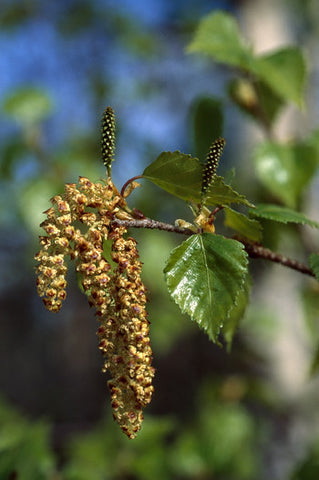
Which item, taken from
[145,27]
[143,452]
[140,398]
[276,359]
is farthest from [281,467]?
[145,27]

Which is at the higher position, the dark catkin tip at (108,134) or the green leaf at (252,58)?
the green leaf at (252,58)

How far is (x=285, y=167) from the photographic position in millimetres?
1099

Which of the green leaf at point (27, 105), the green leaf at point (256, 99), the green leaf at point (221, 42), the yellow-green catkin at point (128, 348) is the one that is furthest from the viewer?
the green leaf at point (27, 105)

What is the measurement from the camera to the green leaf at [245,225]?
65 cm

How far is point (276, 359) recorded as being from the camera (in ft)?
7.20

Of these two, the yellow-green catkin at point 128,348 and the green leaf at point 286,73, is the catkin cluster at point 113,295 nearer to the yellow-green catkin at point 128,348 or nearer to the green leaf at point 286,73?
the yellow-green catkin at point 128,348

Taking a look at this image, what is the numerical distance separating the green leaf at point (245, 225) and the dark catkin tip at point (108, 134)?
6.7 inches

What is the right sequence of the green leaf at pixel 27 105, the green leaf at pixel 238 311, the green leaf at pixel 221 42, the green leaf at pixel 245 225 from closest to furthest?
the green leaf at pixel 245 225 < the green leaf at pixel 238 311 < the green leaf at pixel 221 42 < the green leaf at pixel 27 105

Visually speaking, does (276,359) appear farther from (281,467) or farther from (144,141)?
(144,141)

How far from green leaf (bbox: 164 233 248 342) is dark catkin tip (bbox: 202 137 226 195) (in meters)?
0.07

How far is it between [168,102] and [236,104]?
2.02 meters

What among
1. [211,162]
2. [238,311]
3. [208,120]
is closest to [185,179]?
[211,162]

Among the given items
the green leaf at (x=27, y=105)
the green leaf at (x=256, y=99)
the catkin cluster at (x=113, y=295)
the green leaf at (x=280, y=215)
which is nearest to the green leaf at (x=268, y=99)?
the green leaf at (x=256, y=99)

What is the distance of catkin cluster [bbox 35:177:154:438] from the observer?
1.77ft
